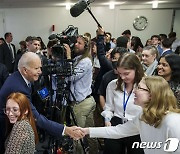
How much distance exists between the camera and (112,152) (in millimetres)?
1681

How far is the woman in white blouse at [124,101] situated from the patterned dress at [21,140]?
625 mm

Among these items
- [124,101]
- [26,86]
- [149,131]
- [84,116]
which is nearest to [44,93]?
[26,86]

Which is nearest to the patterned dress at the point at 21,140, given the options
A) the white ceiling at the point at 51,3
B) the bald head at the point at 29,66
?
the bald head at the point at 29,66

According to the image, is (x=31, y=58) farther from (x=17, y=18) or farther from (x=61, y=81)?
(x=17, y=18)

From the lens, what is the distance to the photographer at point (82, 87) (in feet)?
7.49

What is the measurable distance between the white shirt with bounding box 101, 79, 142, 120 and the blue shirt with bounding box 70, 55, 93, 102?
55cm

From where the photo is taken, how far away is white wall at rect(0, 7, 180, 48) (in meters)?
6.72

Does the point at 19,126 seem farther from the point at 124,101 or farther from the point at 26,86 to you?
the point at 124,101

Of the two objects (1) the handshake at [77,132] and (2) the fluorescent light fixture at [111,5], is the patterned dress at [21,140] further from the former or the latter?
(2) the fluorescent light fixture at [111,5]

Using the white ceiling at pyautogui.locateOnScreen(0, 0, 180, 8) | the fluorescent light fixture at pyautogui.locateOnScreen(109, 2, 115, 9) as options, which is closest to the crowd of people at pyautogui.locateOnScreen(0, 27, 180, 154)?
the white ceiling at pyautogui.locateOnScreen(0, 0, 180, 8)

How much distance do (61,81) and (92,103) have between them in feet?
1.93

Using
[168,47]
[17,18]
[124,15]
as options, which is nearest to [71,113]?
[168,47]

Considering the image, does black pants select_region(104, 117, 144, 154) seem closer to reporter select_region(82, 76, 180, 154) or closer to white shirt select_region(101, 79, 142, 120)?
white shirt select_region(101, 79, 142, 120)

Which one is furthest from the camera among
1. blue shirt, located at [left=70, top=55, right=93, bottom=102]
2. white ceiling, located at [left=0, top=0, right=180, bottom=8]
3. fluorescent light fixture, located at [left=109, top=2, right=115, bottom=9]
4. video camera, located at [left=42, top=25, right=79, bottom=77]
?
fluorescent light fixture, located at [left=109, top=2, right=115, bottom=9]
